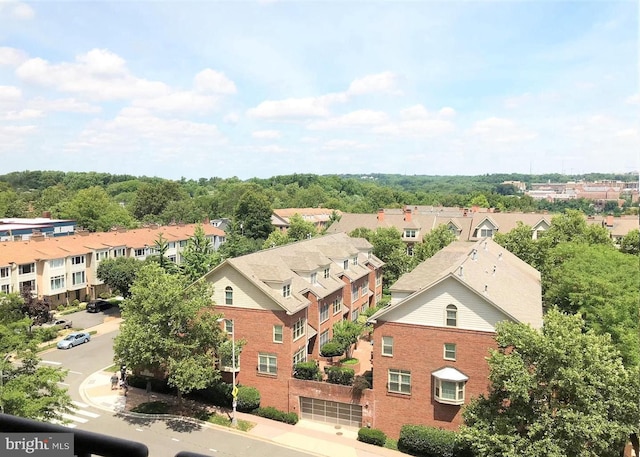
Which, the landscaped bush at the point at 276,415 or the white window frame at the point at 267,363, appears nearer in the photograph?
the landscaped bush at the point at 276,415

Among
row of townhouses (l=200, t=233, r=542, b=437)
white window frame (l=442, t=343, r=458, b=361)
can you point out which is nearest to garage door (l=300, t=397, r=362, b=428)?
row of townhouses (l=200, t=233, r=542, b=437)

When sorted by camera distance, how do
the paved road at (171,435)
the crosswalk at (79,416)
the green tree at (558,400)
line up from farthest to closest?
the crosswalk at (79,416), the paved road at (171,435), the green tree at (558,400)

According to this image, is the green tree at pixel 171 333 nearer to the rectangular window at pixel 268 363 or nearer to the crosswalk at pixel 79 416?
the rectangular window at pixel 268 363

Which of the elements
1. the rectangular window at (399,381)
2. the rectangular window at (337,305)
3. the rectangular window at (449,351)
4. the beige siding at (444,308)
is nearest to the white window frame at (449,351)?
the rectangular window at (449,351)

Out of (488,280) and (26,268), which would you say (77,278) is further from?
(488,280)

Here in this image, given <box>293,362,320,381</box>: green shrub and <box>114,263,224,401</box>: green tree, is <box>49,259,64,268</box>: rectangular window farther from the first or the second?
<box>293,362,320,381</box>: green shrub

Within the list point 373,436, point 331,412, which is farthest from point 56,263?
point 373,436

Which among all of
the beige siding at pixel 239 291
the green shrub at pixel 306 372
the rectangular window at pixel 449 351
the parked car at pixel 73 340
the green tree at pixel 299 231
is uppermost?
the green tree at pixel 299 231

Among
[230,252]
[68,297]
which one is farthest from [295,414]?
[230,252]
